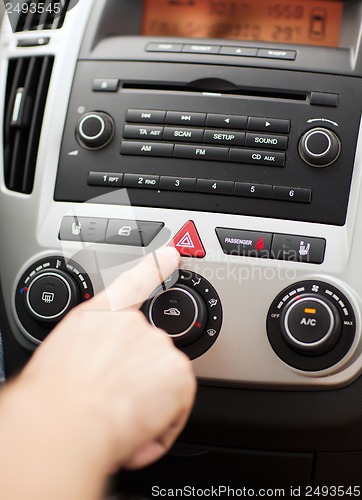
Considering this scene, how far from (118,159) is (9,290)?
244mm

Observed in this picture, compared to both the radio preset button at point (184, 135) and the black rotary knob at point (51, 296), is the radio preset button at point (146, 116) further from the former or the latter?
the black rotary knob at point (51, 296)

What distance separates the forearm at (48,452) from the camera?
Answer: 50cm

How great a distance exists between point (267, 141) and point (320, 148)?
73mm

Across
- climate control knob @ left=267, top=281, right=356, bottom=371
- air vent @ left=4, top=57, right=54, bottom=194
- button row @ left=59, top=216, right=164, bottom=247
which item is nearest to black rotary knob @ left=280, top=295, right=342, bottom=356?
climate control knob @ left=267, top=281, right=356, bottom=371

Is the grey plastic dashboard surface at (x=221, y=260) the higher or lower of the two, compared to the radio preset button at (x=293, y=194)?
lower

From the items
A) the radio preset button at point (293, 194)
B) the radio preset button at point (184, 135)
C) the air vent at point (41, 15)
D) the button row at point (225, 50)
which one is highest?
the air vent at point (41, 15)

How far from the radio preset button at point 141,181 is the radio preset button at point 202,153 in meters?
0.05

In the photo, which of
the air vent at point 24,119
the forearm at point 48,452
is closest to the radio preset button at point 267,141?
the air vent at point 24,119

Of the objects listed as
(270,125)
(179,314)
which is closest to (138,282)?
(179,314)

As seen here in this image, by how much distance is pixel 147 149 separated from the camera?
915 mm

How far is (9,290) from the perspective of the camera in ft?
3.03

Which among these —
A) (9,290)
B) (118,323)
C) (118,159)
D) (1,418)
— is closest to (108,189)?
(118,159)

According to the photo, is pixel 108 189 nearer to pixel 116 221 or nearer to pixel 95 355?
pixel 116 221

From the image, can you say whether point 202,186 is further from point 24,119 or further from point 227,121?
point 24,119
